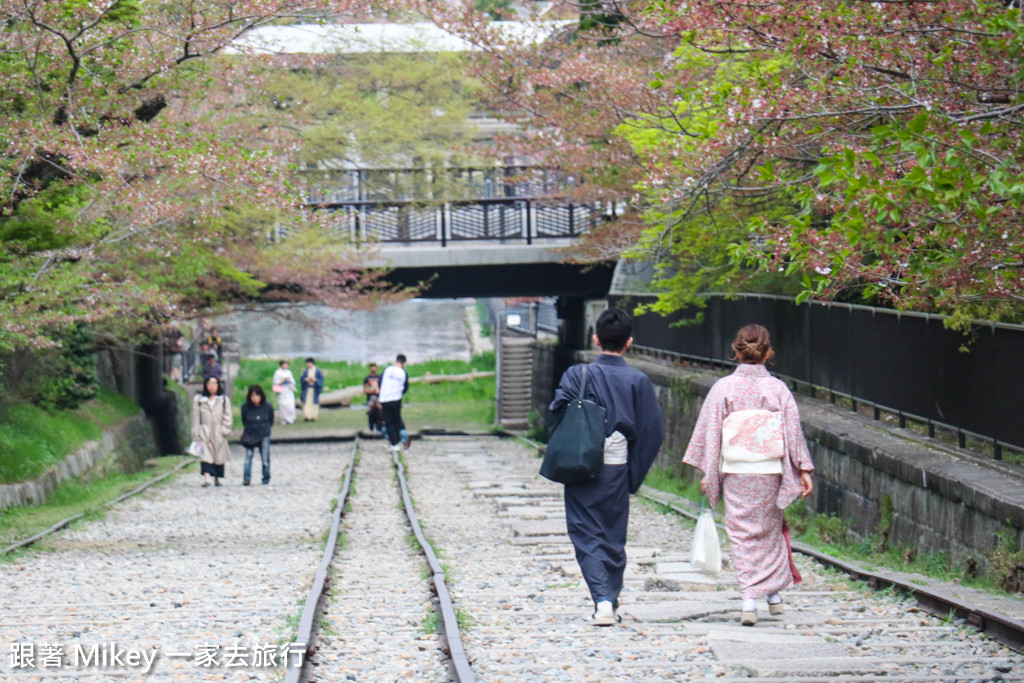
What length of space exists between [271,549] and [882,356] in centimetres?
622

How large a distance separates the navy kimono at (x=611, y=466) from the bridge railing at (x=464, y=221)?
67.5 ft

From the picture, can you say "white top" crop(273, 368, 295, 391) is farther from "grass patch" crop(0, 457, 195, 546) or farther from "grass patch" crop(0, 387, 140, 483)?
"grass patch" crop(0, 457, 195, 546)

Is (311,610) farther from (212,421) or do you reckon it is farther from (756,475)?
(212,421)

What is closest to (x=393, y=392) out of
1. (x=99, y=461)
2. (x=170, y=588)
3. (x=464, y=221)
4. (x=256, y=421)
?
(x=256, y=421)

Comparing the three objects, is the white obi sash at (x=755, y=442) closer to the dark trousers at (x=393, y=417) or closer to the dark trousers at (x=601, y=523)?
the dark trousers at (x=601, y=523)

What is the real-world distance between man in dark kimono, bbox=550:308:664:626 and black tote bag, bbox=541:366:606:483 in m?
0.09

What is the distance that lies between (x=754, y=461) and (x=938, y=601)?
1531mm

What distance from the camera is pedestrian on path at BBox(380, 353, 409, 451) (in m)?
22.2

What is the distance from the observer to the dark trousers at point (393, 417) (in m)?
22.9

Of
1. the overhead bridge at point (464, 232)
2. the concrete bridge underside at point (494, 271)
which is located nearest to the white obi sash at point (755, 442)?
the concrete bridge underside at point (494, 271)

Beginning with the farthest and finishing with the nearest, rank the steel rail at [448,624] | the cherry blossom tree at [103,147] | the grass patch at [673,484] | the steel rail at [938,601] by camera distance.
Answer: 1. the grass patch at [673,484]
2. the cherry blossom tree at [103,147]
3. the steel rail at [938,601]
4. the steel rail at [448,624]

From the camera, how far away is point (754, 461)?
707 centimetres

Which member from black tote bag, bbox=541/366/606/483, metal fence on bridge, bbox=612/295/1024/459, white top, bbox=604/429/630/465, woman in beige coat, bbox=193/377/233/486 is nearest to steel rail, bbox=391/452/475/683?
black tote bag, bbox=541/366/606/483

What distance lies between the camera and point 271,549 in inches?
471
